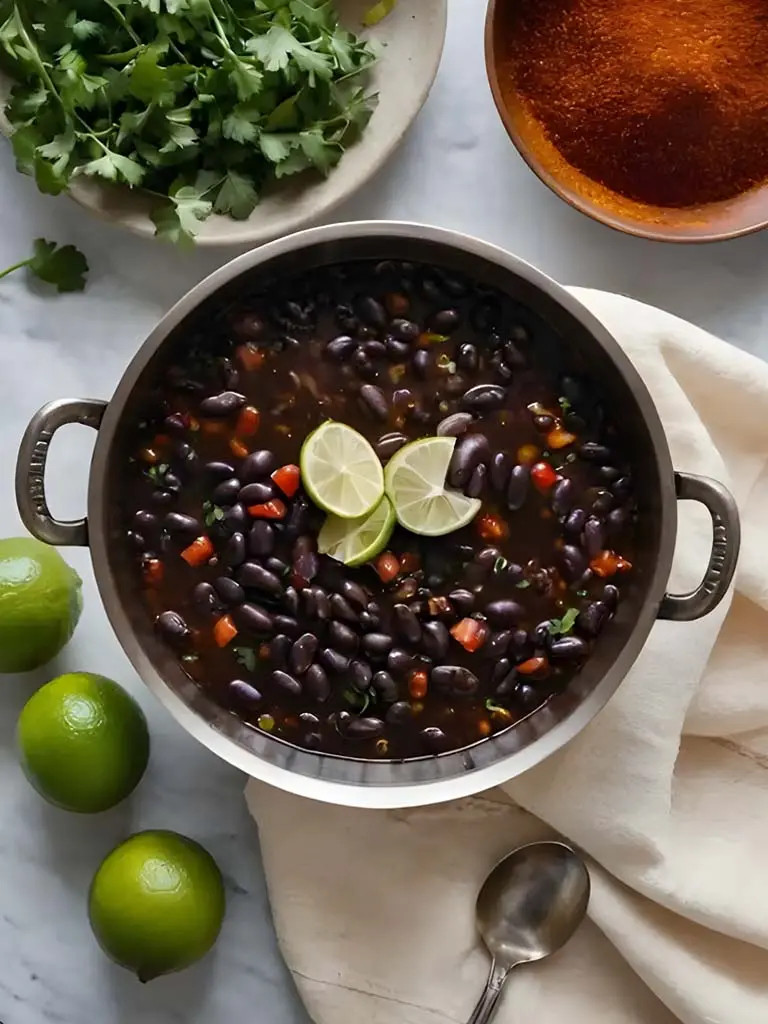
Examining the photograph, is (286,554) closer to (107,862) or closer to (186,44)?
(107,862)

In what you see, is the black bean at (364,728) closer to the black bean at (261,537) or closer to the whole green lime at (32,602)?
the black bean at (261,537)

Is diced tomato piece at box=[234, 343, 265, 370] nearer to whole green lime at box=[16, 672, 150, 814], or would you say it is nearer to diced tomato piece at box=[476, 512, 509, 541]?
diced tomato piece at box=[476, 512, 509, 541]

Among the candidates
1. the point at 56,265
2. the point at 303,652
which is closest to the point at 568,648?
the point at 303,652

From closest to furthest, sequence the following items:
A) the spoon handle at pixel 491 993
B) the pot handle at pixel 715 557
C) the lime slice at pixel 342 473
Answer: the pot handle at pixel 715 557 < the lime slice at pixel 342 473 < the spoon handle at pixel 491 993

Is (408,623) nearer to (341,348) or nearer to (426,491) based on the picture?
(426,491)

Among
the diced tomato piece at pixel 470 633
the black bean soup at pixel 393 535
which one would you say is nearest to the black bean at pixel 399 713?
the black bean soup at pixel 393 535

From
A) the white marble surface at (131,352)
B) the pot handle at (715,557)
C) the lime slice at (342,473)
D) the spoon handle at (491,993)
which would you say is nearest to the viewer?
the pot handle at (715,557)
